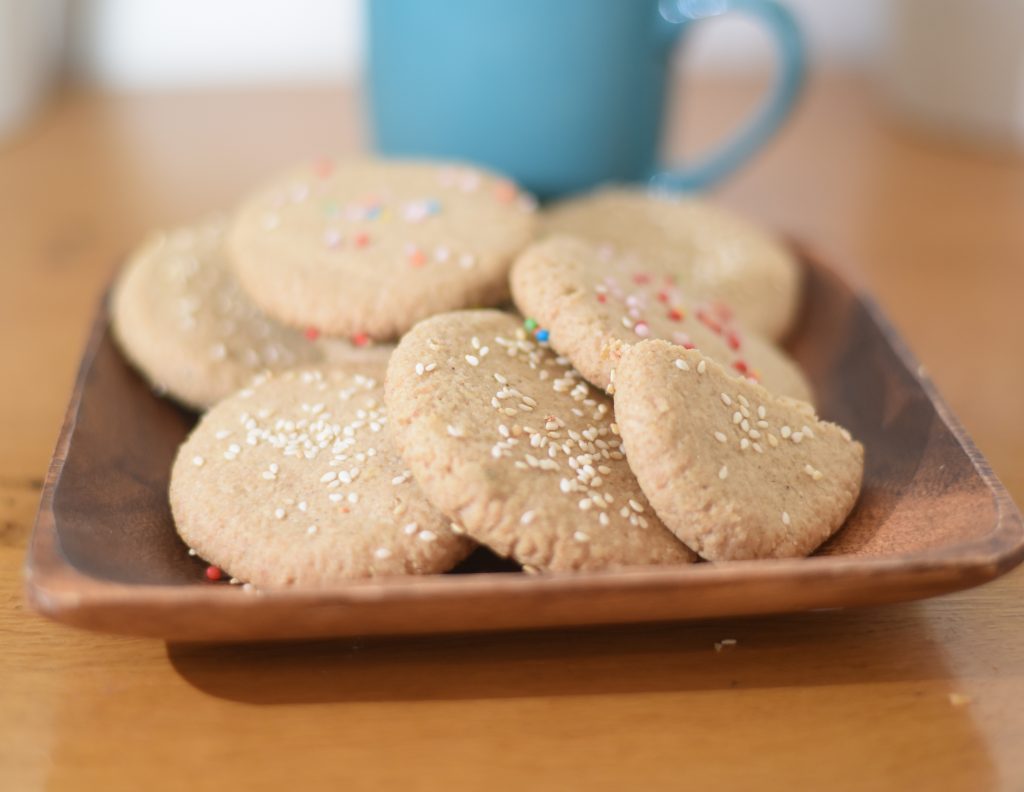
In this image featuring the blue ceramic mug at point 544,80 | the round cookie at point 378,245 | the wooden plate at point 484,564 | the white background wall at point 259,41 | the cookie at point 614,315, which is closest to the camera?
the wooden plate at point 484,564

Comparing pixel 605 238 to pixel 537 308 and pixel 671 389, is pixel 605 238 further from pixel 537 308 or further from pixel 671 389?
pixel 671 389

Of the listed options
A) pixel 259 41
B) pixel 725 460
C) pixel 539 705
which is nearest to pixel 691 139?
pixel 259 41

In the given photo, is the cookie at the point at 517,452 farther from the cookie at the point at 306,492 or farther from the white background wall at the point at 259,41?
the white background wall at the point at 259,41

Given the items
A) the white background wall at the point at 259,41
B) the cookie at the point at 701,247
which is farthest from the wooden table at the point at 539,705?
the white background wall at the point at 259,41

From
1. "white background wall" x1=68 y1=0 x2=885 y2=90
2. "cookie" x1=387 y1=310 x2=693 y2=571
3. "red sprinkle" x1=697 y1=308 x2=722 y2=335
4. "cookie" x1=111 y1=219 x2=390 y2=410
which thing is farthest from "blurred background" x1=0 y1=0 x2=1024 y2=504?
"cookie" x1=387 y1=310 x2=693 y2=571

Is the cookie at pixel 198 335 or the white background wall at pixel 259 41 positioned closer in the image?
the cookie at pixel 198 335

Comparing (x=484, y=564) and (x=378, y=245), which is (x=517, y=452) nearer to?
(x=484, y=564)
